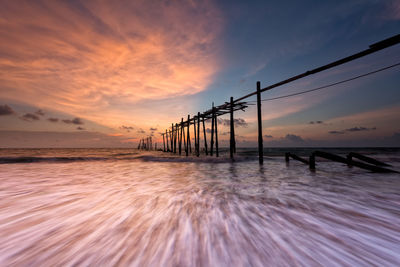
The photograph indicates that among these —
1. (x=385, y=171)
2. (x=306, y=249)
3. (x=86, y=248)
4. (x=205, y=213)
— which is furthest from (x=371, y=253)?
(x=385, y=171)

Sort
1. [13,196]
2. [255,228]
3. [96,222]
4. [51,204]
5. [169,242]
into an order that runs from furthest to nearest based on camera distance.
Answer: [13,196] < [51,204] < [96,222] < [255,228] < [169,242]

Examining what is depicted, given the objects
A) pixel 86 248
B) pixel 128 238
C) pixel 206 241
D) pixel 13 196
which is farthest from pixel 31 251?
pixel 13 196

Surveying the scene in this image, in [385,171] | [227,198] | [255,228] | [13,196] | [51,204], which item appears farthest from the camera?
[385,171]

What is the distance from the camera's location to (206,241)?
1.78m

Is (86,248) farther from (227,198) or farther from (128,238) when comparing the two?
(227,198)

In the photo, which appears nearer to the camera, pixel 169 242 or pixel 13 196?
pixel 169 242

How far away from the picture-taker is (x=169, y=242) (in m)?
1.77

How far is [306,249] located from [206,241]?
40.4 inches

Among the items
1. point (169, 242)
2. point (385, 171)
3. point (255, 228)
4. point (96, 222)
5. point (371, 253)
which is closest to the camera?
point (371, 253)

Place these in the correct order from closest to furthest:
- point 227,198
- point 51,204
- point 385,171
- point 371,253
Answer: point 371,253 < point 51,204 < point 227,198 < point 385,171

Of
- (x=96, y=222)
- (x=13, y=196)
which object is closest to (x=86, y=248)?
(x=96, y=222)

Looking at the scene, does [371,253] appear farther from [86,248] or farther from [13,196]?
[13,196]

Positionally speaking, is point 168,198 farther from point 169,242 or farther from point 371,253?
point 371,253

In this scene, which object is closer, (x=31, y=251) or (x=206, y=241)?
(x=31, y=251)
